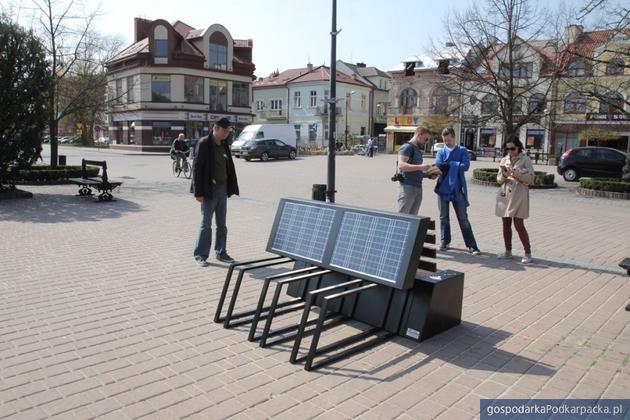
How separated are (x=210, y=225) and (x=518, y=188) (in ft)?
13.7

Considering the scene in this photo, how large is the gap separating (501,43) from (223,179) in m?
17.0

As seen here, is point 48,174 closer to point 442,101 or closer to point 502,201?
point 502,201

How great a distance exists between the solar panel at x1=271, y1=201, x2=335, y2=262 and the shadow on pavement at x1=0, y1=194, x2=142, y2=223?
256 inches

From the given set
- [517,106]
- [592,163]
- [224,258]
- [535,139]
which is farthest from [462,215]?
[535,139]

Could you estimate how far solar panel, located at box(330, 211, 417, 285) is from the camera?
13.5 feet

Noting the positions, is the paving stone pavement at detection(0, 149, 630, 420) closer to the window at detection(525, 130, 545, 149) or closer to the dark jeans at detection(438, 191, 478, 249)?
the dark jeans at detection(438, 191, 478, 249)

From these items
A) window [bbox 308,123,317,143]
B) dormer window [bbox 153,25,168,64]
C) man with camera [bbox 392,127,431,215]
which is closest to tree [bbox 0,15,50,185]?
man with camera [bbox 392,127,431,215]

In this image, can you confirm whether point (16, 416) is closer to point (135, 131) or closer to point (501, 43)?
point (501, 43)

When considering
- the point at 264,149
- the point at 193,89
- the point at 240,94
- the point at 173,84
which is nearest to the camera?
the point at 264,149

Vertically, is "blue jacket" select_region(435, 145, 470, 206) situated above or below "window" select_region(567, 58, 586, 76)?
below

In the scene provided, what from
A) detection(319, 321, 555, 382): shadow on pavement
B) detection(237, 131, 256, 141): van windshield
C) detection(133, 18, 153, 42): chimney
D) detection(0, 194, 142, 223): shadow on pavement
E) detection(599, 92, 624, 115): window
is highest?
detection(133, 18, 153, 42): chimney

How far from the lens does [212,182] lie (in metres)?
6.84

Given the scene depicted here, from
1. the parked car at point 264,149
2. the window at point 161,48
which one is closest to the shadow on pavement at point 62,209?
the parked car at point 264,149

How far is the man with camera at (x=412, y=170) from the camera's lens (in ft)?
22.2
